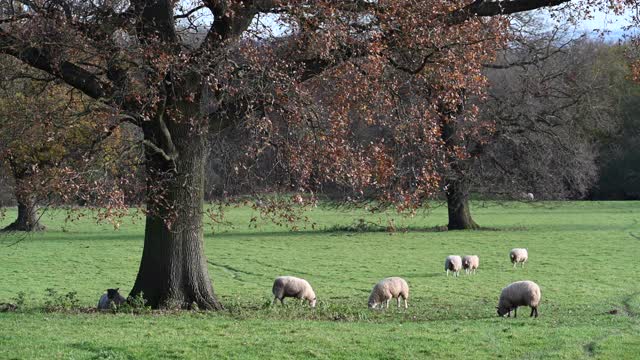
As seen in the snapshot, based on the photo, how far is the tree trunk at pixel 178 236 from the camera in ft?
56.3

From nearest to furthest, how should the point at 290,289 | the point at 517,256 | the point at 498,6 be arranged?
1. the point at 498,6
2. the point at 290,289
3. the point at 517,256

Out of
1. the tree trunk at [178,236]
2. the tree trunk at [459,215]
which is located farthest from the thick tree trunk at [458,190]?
the tree trunk at [178,236]

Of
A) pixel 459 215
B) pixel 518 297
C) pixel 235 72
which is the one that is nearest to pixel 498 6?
pixel 235 72

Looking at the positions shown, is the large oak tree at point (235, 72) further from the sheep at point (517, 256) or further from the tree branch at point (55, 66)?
the sheep at point (517, 256)

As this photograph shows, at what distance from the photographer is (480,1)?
1694 centimetres

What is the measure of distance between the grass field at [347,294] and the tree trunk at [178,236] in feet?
3.33

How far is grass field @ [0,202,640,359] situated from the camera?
41.8ft

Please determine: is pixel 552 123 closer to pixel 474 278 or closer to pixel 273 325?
pixel 474 278

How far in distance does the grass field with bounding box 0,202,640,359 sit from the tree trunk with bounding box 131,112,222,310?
101cm

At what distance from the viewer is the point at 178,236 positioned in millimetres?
17703

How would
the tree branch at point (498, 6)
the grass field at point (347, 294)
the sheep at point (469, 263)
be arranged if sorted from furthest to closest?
1. the sheep at point (469, 263)
2. the tree branch at point (498, 6)
3. the grass field at point (347, 294)

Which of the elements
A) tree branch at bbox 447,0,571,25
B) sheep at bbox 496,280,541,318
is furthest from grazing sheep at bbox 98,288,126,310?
tree branch at bbox 447,0,571,25

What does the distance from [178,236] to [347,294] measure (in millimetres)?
8316

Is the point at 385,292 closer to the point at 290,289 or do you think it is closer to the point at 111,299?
the point at 290,289
